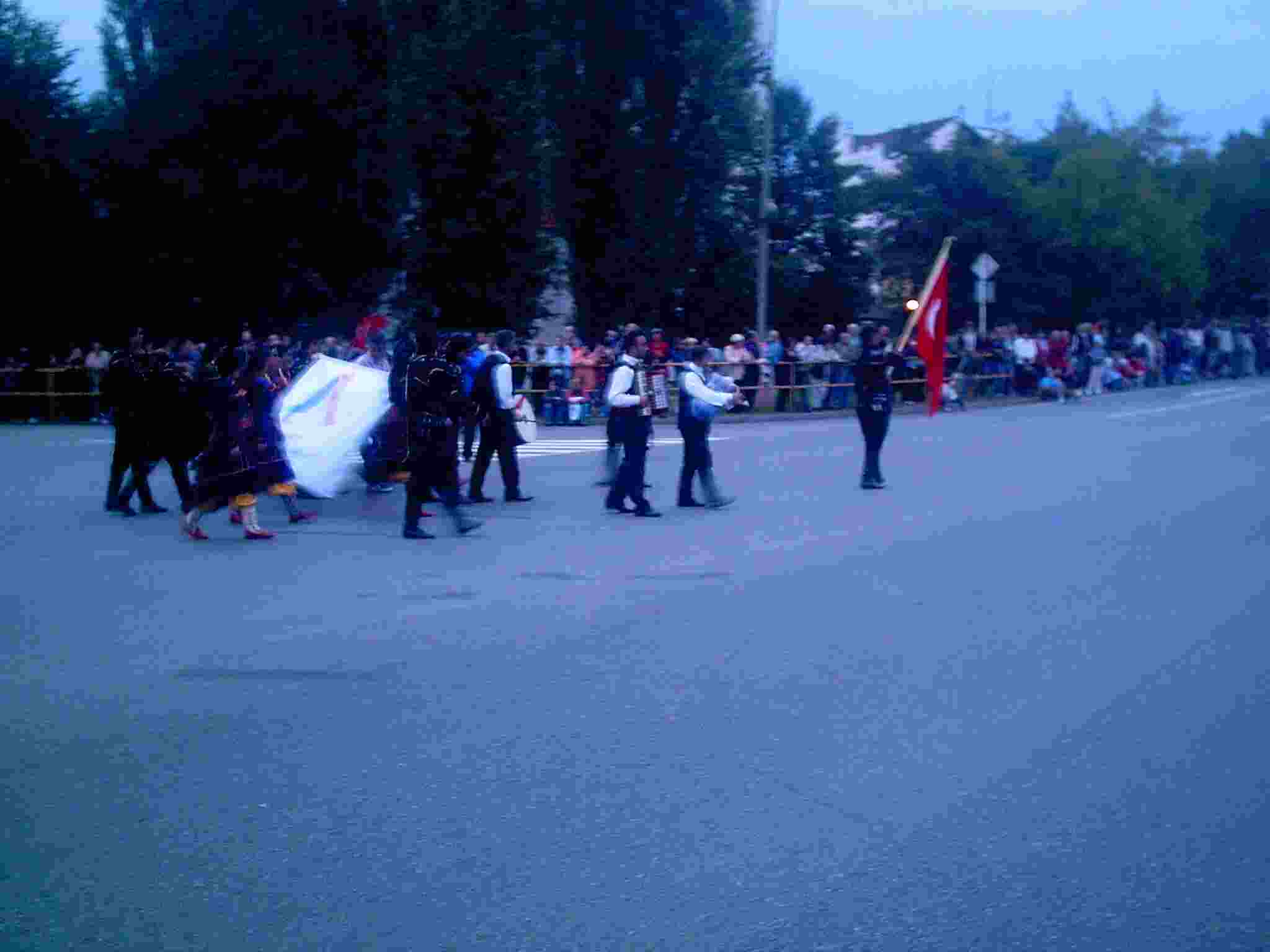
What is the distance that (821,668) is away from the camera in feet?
27.5

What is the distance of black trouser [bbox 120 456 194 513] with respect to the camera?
1487cm

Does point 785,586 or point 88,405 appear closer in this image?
point 785,586

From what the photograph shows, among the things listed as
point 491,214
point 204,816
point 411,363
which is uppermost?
point 491,214

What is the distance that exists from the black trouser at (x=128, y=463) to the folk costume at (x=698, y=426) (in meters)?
5.28

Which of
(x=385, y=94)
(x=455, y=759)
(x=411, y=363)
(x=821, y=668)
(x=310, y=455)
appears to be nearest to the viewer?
(x=455, y=759)

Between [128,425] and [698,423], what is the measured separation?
5555 mm

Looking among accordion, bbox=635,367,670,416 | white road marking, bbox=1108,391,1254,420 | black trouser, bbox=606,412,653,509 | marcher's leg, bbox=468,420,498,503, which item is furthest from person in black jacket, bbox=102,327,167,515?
white road marking, bbox=1108,391,1254,420

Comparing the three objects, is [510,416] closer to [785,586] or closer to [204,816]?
[785,586]

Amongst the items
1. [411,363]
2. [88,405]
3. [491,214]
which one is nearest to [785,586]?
[411,363]

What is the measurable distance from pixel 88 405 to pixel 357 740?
29474 millimetres

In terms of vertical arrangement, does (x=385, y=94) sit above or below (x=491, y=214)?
above

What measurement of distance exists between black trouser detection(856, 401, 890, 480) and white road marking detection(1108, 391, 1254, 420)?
47.3ft

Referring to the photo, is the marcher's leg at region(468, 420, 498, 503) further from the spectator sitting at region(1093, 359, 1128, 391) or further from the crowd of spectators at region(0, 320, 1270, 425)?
the spectator sitting at region(1093, 359, 1128, 391)

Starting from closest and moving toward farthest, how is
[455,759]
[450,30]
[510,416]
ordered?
1. [455,759]
2. [510,416]
3. [450,30]
